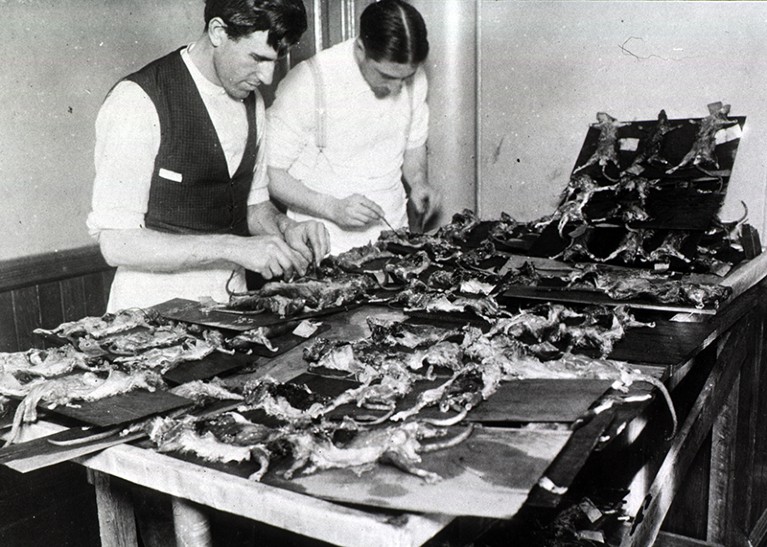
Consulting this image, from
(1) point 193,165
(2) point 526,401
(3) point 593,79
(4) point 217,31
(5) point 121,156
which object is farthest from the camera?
(3) point 593,79

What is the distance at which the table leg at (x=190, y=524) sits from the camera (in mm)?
1666

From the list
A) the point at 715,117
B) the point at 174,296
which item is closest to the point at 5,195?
the point at 174,296

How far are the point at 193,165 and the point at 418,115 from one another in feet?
6.28

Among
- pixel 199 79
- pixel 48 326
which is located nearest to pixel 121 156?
pixel 199 79

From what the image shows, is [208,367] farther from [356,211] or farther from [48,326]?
[48,326]

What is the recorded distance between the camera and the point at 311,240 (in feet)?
10.6

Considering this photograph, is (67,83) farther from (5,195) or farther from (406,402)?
(406,402)

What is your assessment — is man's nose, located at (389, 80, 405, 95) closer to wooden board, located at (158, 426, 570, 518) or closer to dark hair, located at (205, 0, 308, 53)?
dark hair, located at (205, 0, 308, 53)

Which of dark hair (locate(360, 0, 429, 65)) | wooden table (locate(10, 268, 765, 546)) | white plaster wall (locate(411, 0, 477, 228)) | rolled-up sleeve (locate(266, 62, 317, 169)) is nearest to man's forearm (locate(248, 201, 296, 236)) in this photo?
rolled-up sleeve (locate(266, 62, 317, 169))

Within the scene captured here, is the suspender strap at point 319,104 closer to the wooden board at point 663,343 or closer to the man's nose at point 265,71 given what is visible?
the man's nose at point 265,71

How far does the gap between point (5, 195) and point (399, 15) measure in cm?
222

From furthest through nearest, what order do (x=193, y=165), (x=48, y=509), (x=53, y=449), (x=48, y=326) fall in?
(x=48, y=326)
(x=48, y=509)
(x=193, y=165)
(x=53, y=449)

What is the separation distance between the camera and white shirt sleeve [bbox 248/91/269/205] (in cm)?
354

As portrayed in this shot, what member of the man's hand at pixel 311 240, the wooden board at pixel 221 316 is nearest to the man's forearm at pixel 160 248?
the wooden board at pixel 221 316
